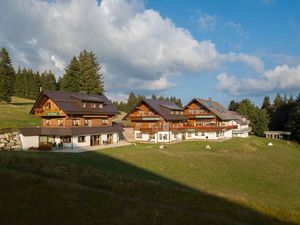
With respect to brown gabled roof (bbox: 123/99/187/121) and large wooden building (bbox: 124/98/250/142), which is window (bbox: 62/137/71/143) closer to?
large wooden building (bbox: 124/98/250/142)

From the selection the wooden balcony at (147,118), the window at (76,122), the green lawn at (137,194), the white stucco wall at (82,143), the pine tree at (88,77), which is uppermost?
the pine tree at (88,77)

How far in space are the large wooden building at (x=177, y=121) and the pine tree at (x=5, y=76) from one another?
3513 cm

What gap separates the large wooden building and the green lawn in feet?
93.6

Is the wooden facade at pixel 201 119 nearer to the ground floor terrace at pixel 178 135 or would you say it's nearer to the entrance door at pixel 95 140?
the ground floor terrace at pixel 178 135

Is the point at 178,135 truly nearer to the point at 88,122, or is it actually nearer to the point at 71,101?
the point at 88,122

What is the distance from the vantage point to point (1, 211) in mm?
14539

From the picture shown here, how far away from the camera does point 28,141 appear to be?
4656 cm

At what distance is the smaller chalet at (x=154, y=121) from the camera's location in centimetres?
6431

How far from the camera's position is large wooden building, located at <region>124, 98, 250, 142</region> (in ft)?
212

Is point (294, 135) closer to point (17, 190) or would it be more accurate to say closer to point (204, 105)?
point (204, 105)

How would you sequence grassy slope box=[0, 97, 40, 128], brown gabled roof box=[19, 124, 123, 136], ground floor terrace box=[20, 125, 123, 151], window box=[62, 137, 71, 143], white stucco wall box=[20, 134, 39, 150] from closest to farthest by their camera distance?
white stucco wall box=[20, 134, 39, 150], ground floor terrace box=[20, 125, 123, 151], brown gabled roof box=[19, 124, 123, 136], window box=[62, 137, 71, 143], grassy slope box=[0, 97, 40, 128]

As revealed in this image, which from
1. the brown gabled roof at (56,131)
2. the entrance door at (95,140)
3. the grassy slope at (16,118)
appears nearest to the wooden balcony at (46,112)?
the brown gabled roof at (56,131)

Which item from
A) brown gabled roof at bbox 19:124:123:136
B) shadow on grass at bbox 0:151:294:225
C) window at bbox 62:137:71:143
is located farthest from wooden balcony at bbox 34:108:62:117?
shadow on grass at bbox 0:151:294:225

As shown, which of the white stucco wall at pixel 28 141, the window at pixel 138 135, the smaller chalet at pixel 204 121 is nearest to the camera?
the white stucco wall at pixel 28 141
